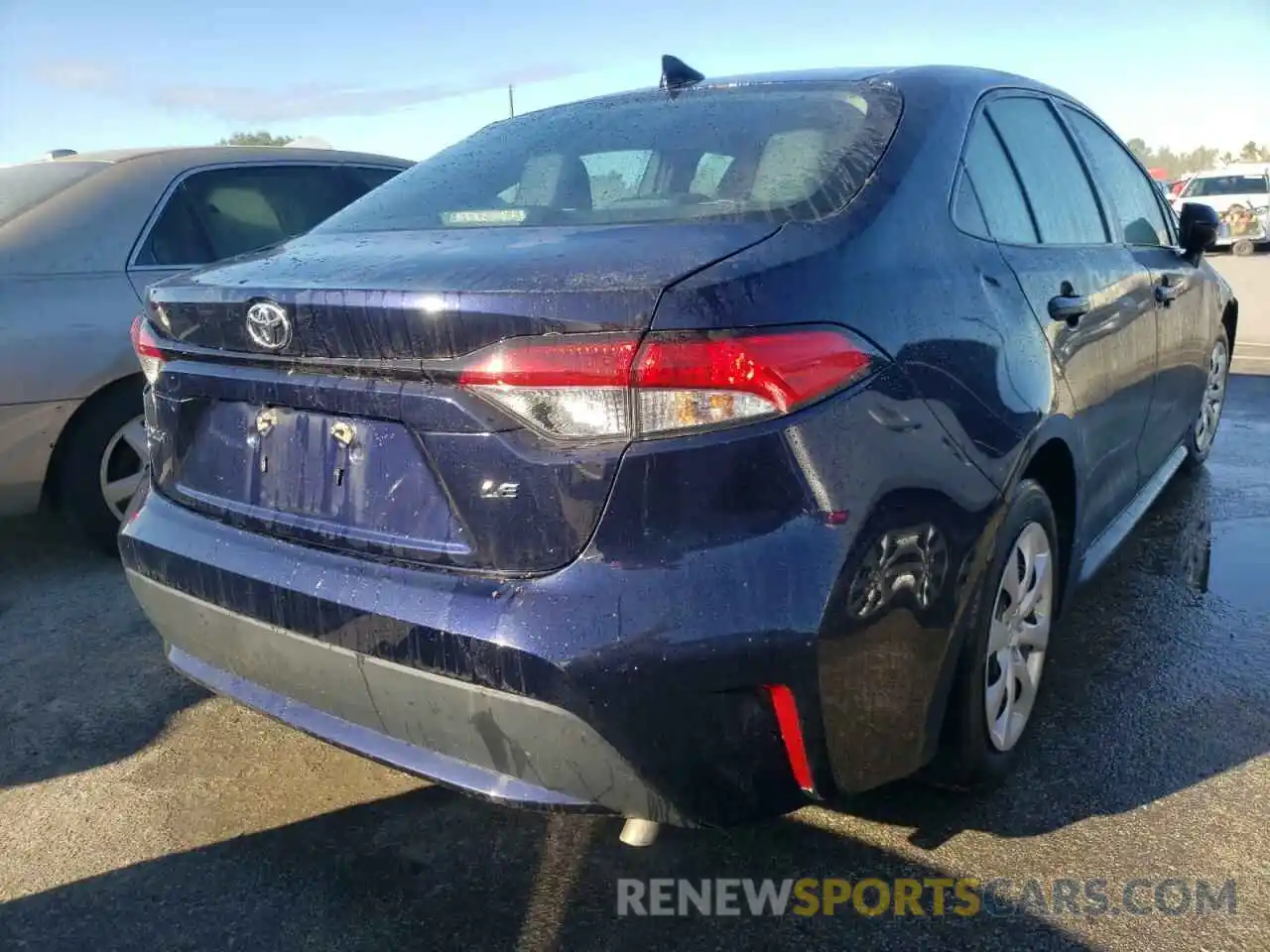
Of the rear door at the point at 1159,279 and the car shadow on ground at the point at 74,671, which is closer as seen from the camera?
the car shadow on ground at the point at 74,671

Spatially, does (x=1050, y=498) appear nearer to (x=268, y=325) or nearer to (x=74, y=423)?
(x=268, y=325)

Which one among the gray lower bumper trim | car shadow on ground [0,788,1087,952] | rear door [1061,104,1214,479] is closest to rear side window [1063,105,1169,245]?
rear door [1061,104,1214,479]

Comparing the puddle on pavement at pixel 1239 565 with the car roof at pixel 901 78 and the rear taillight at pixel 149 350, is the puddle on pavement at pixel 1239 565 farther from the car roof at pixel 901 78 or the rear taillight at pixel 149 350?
the rear taillight at pixel 149 350

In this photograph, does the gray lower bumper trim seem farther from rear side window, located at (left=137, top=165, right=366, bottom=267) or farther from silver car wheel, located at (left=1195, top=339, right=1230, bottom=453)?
silver car wheel, located at (left=1195, top=339, right=1230, bottom=453)

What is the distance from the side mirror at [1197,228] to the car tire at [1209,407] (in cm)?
76

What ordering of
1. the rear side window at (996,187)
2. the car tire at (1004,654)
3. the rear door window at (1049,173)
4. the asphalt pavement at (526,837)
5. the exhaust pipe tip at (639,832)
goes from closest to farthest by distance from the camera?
the exhaust pipe tip at (639,832) → the asphalt pavement at (526,837) → the car tire at (1004,654) → the rear side window at (996,187) → the rear door window at (1049,173)

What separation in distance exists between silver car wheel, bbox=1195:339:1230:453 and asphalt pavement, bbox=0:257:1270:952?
186cm

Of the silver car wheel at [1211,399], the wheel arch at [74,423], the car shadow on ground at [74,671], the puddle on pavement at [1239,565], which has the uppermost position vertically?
the wheel arch at [74,423]

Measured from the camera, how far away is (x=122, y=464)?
3.92 m

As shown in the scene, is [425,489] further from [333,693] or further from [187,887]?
[187,887]

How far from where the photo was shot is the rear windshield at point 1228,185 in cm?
2391

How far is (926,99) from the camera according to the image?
238 cm

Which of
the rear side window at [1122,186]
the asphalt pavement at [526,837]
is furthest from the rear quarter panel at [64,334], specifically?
the rear side window at [1122,186]

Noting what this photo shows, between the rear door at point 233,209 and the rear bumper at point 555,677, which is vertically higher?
the rear door at point 233,209
